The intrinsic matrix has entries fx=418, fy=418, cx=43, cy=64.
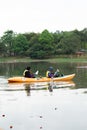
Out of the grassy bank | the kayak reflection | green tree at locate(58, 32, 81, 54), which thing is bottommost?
the grassy bank

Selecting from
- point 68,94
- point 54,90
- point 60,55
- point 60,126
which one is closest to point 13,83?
point 54,90

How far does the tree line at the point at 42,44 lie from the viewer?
12194cm

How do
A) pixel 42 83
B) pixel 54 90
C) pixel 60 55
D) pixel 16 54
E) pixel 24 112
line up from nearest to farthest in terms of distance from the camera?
1. pixel 24 112
2. pixel 54 90
3. pixel 42 83
4. pixel 60 55
5. pixel 16 54

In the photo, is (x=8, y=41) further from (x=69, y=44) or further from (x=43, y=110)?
(x=43, y=110)

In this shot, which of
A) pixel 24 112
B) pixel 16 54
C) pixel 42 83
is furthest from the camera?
pixel 16 54

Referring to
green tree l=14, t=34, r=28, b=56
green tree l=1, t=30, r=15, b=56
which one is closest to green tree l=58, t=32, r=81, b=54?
green tree l=14, t=34, r=28, b=56

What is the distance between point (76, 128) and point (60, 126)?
86 cm

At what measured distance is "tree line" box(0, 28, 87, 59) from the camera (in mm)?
121938

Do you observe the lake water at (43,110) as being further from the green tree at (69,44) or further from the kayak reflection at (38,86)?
the green tree at (69,44)

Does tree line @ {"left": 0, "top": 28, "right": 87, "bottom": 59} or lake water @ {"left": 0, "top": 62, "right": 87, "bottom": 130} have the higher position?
tree line @ {"left": 0, "top": 28, "right": 87, "bottom": 59}

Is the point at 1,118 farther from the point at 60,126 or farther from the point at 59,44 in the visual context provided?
the point at 59,44

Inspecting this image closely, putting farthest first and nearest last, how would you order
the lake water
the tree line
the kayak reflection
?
the tree line → the kayak reflection → the lake water

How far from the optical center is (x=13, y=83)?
1614 inches

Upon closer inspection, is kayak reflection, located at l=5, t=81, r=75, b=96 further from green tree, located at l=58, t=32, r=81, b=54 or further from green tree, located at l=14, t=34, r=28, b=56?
green tree, located at l=14, t=34, r=28, b=56
